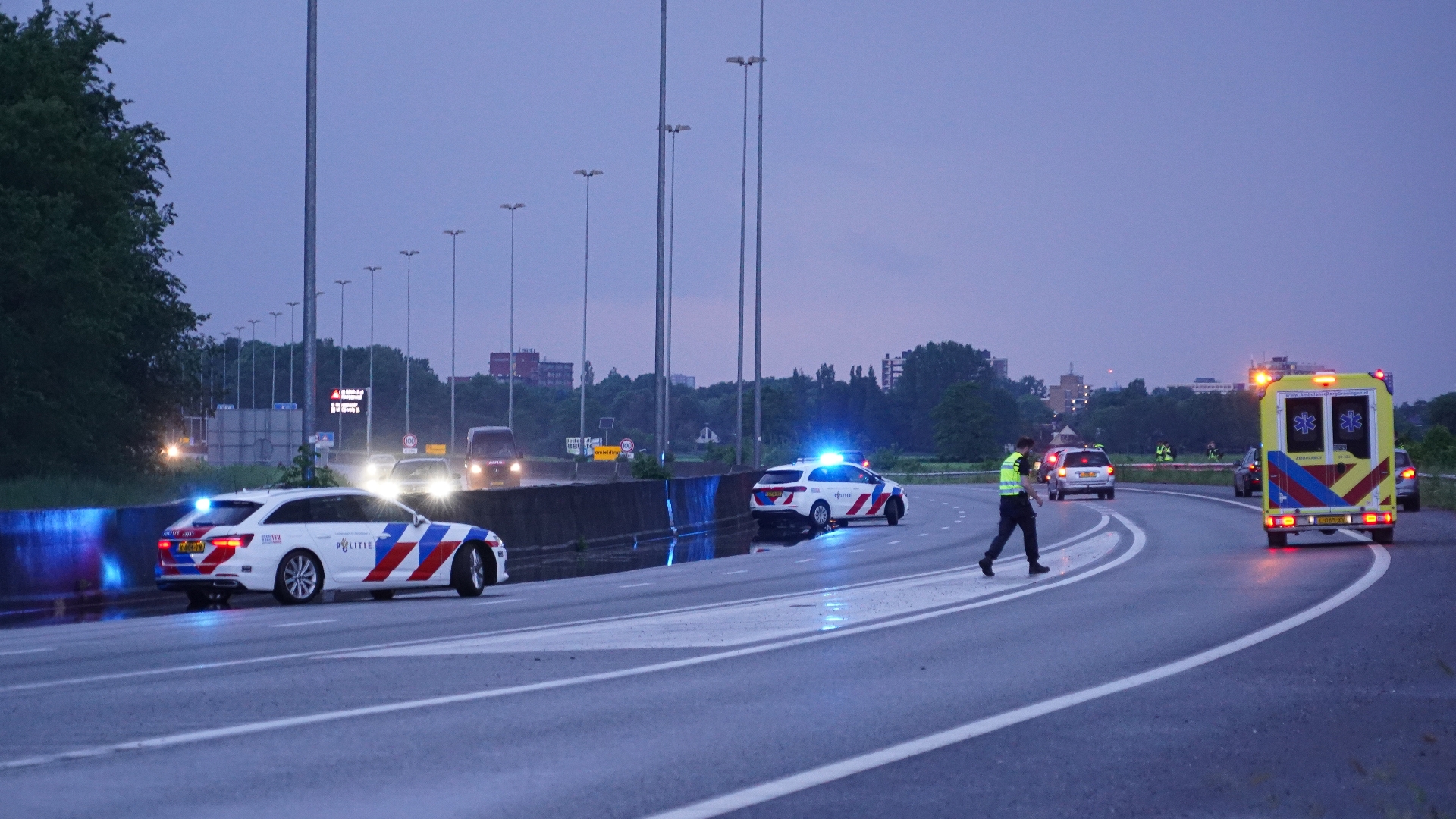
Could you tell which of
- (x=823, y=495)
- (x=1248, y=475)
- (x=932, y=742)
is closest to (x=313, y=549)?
(x=932, y=742)

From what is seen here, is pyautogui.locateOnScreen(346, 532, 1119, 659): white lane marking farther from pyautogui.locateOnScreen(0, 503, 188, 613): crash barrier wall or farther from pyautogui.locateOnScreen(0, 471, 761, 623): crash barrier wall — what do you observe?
pyautogui.locateOnScreen(0, 503, 188, 613): crash barrier wall

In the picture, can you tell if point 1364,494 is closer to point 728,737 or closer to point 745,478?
point 728,737

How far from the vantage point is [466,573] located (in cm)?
2078

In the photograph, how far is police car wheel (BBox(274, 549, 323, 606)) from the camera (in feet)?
64.2

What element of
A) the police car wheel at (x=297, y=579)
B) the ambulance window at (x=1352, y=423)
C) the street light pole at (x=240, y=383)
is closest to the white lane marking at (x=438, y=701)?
the police car wheel at (x=297, y=579)

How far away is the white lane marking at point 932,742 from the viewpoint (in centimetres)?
720

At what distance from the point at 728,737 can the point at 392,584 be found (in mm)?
12176

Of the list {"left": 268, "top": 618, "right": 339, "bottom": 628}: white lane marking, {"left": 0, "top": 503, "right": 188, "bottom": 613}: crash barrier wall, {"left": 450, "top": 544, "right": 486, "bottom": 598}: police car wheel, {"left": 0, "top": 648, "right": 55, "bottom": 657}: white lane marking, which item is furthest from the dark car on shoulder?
{"left": 0, "top": 648, "right": 55, "bottom": 657}: white lane marking

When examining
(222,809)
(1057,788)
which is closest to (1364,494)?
(1057,788)

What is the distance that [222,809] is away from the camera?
7164mm

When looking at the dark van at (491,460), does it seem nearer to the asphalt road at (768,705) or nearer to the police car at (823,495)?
the police car at (823,495)

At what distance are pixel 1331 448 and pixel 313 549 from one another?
49.2ft

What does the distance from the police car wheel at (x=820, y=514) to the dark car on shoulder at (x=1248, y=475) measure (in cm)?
1691

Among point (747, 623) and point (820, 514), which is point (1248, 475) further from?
point (747, 623)
